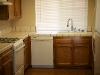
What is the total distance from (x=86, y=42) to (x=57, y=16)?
4.03 feet

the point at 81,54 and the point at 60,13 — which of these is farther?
the point at 60,13

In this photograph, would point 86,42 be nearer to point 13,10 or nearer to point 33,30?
point 33,30

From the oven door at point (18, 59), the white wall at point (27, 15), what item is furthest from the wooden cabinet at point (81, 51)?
the oven door at point (18, 59)

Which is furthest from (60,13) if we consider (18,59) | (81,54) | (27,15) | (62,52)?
(18,59)

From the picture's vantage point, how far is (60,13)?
593 cm

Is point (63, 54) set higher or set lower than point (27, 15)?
lower

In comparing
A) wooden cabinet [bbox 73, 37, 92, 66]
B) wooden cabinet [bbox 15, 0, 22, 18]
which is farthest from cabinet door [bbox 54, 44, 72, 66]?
wooden cabinet [bbox 15, 0, 22, 18]

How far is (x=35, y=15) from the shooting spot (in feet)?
19.4

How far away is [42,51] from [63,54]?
54 centimetres

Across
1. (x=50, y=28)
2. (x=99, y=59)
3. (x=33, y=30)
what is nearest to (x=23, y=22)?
(x=33, y=30)

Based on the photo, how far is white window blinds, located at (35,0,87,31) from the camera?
5863 mm

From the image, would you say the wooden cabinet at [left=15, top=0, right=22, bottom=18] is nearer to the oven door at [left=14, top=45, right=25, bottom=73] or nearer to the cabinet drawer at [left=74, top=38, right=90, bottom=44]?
the oven door at [left=14, top=45, right=25, bottom=73]

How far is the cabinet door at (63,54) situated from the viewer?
208 inches

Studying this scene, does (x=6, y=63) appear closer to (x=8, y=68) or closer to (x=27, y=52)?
(x=8, y=68)
